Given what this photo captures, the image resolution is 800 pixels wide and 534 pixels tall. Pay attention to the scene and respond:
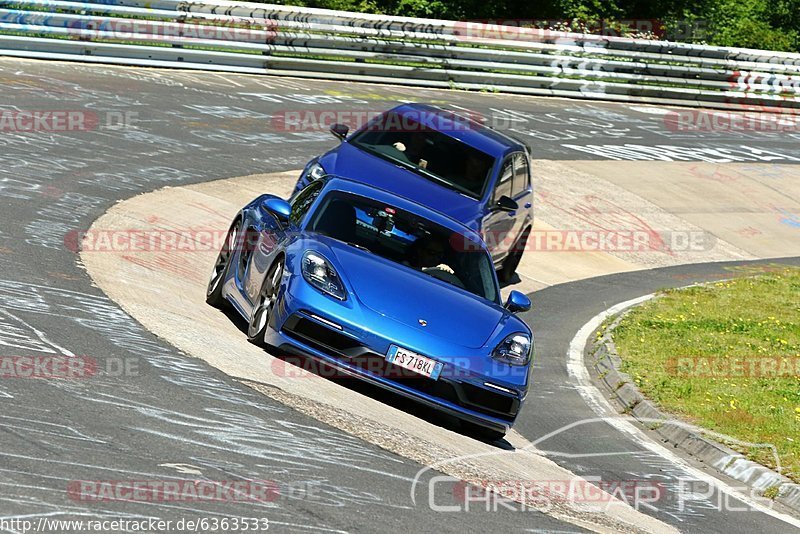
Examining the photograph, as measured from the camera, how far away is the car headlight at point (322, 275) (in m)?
9.23

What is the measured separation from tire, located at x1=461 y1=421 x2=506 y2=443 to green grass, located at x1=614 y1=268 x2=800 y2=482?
2.15m

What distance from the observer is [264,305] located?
382 inches

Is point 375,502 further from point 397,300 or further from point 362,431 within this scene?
point 397,300

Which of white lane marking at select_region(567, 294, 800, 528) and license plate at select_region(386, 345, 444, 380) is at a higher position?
license plate at select_region(386, 345, 444, 380)

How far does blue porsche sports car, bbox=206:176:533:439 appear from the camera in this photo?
355 inches

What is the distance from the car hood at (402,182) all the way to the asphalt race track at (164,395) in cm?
168

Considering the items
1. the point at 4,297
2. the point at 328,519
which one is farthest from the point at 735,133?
the point at 328,519
